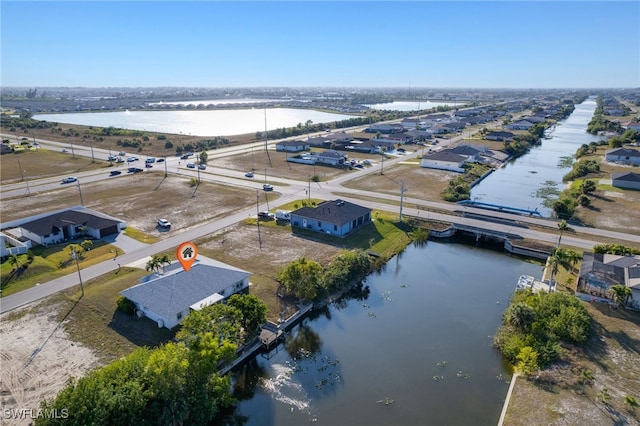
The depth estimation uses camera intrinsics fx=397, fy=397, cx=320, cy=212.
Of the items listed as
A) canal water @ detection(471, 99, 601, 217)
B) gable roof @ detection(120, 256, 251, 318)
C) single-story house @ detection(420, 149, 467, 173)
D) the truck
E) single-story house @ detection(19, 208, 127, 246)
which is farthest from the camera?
single-story house @ detection(420, 149, 467, 173)

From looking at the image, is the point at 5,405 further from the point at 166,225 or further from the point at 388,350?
the point at 166,225

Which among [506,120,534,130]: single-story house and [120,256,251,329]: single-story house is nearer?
[120,256,251,329]: single-story house

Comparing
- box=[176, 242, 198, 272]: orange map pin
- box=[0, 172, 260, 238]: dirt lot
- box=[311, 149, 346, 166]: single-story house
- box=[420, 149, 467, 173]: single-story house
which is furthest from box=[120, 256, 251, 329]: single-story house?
box=[420, 149, 467, 173]: single-story house

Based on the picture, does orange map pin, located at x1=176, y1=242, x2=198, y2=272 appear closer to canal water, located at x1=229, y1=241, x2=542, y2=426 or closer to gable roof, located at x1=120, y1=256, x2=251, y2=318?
gable roof, located at x1=120, y1=256, x2=251, y2=318

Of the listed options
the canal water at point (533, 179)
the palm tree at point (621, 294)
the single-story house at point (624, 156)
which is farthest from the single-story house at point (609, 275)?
the single-story house at point (624, 156)

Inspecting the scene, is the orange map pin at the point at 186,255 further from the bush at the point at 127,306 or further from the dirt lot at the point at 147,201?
the dirt lot at the point at 147,201
